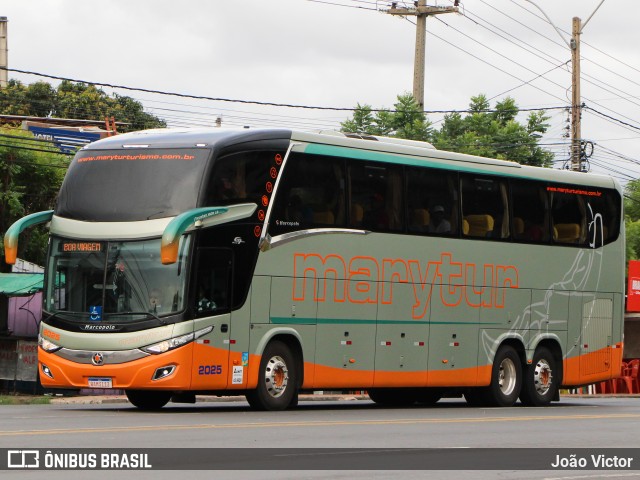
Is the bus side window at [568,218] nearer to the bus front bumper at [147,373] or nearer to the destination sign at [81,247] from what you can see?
the bus front bumper at [147,373]

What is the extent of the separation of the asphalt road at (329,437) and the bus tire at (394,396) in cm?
293

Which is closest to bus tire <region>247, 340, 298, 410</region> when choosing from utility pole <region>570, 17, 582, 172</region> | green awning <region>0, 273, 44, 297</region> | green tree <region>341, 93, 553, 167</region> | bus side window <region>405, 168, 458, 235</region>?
→ bus side window <region>405, 168, 458, 235</region>

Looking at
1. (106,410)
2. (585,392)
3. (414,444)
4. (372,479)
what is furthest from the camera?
Answer: (585,392)

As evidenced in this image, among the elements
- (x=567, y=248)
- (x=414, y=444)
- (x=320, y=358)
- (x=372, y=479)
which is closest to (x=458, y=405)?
(x=567, y=248)

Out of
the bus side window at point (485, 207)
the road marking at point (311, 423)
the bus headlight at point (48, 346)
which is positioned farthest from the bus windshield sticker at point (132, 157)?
the bus side window at point (485, 207)

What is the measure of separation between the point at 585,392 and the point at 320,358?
82.7 ft

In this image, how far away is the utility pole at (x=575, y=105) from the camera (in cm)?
4600

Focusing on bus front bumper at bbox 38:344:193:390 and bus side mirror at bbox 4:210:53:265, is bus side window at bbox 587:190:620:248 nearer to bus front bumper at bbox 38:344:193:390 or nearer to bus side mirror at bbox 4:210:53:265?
bus front bumper at bbox 38:344:193:390

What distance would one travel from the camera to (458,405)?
1096 inches

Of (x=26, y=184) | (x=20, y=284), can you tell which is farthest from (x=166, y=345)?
(x=26, y=184)

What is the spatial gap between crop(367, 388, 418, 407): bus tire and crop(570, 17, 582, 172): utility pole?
20.3 m

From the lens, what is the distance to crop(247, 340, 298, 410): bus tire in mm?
21922

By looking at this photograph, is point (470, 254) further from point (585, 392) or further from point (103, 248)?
point (585, 392)

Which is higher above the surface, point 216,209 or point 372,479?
point 216,209
